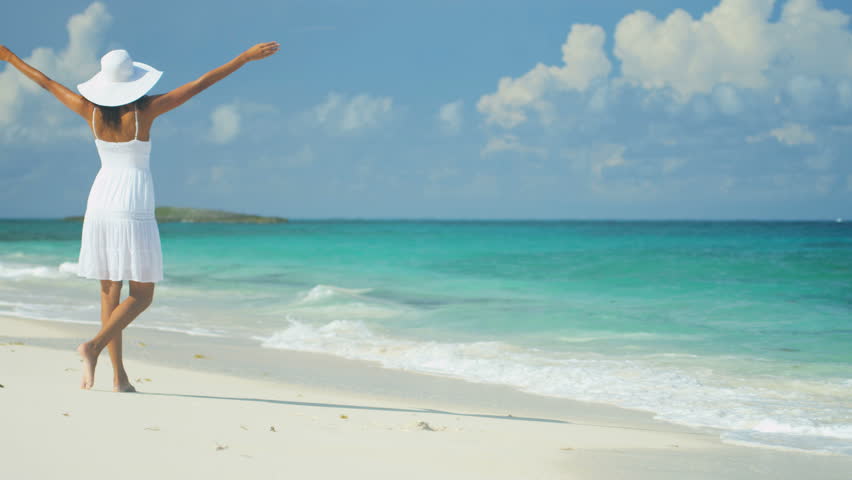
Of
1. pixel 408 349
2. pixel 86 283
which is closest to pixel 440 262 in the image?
pixel 86 283

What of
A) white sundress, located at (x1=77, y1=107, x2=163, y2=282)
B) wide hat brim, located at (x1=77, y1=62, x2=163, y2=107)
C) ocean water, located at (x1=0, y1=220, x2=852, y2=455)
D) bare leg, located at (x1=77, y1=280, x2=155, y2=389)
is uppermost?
wide hat brim, located at (x1=77, y1=62, x2=163, y2=107)

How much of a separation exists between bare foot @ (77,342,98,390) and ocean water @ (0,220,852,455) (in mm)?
3649

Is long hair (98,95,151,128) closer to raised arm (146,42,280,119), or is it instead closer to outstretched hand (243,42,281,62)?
raised arm (146,42,280,119)

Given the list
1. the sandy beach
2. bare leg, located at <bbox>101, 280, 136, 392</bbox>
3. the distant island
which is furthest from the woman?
the distant island

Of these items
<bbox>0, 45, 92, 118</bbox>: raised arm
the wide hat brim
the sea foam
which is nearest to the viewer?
the wide hat brim

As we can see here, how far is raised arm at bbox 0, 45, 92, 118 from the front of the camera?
178 inches

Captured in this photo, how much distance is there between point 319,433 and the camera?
4.18 meters

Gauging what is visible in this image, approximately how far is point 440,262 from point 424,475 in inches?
1013

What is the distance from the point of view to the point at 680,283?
Answer: 19.6 meters

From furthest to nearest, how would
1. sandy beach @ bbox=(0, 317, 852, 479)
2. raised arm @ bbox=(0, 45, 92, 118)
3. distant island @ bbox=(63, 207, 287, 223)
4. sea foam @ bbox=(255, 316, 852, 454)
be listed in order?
distant island @ bbox=(63, 207, 287, 223) → sea foam @ bbox=(255, 316, 852, 454) → raised arm @ bbox=(0, 45, 92, 118) → sandy beach @ bbox=(0, 317, 852, 479)

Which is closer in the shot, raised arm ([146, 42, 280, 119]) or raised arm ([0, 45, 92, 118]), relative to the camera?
raised arm ([146, 42, 280, 119])

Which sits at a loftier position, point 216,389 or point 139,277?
point 139,277

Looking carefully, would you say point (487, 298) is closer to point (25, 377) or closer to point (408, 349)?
point (408, 349)

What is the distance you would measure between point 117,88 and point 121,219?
31.1 inches
